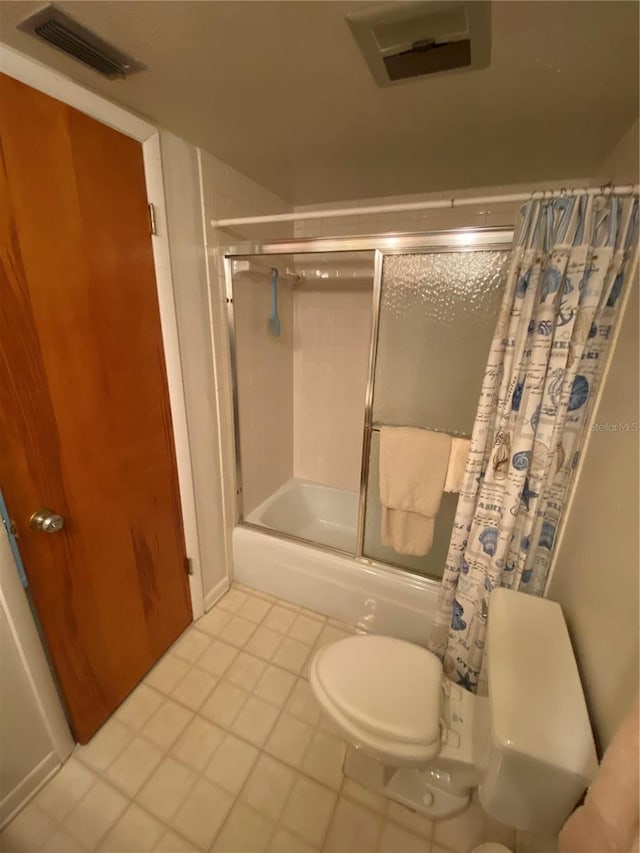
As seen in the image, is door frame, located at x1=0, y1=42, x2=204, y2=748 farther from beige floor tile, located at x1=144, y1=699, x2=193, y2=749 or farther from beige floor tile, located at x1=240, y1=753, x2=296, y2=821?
beige floor tile, located at x1=240, y1=753, x2=296, y2=821

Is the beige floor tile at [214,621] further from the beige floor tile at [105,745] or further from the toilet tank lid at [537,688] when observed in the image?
the toilet tank lid at [537,688]

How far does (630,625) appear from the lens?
0.74 m

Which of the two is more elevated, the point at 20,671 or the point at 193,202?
the point at 193,202

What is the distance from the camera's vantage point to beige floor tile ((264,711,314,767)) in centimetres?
129

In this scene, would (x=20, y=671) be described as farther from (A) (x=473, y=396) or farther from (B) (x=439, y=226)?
(B) (x=439, y=226)

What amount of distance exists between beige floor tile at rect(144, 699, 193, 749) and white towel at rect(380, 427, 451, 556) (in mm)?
1113

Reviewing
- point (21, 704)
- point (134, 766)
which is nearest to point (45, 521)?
point (21, 704)

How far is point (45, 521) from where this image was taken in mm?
1045

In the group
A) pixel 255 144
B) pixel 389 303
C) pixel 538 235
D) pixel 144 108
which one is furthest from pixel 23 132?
pixel 538 235

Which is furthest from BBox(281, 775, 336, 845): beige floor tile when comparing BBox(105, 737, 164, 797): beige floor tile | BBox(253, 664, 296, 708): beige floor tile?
BBox(105, 737, 164, 797): beige floor tile

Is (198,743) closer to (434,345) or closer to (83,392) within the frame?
(83,392)

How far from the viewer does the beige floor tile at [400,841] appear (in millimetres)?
1077

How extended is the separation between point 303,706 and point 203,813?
454mm

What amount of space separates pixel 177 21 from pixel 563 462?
5.18 feet
